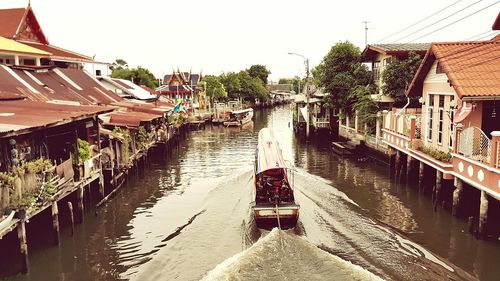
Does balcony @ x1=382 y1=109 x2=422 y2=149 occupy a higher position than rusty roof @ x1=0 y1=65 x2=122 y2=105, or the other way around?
rusty roof @ x1=0 y1=65 x2=122 y2=105

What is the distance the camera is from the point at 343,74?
39.3 m

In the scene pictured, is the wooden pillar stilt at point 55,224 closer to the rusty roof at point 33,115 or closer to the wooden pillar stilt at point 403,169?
the rusty roof at point 33,115

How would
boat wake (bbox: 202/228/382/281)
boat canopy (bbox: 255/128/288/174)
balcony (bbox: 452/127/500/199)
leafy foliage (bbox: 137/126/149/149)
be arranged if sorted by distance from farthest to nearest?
leafy foliage (bbox: 137/126/149/149) → boat canopy (bbox: 255/128/288/174) → balcony (bbox: 452/127/500/199) → boat wake (bbox: 202/228/382/281)

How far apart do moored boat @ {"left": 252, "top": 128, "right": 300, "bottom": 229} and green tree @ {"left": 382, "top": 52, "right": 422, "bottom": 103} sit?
1515cm

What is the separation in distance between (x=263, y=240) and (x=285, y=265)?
2.11 m

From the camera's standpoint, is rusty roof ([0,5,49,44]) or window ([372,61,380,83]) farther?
→ window ([372,61,380,83])

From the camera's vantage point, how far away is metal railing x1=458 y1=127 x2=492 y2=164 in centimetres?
1559

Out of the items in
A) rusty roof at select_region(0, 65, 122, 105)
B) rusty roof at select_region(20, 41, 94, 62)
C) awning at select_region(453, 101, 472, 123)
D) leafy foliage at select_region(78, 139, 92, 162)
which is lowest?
leafy foliage at select_region(78, 139, 92, 162)

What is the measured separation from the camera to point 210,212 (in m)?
20.0

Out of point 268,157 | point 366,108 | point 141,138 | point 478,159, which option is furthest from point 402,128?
point 141,138

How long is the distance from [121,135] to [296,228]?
40.8 ft

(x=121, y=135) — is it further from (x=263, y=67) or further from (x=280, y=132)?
(x=263, y=67)

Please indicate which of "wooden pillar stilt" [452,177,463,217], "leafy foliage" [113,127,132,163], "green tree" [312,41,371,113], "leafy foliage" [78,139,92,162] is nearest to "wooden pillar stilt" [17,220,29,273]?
"leafy foliage" [78,139,92,162]

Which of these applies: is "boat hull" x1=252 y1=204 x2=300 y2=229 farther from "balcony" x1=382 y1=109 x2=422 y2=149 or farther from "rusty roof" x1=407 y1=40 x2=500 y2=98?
"balcony" x1=382 y1=109 x2=422 y2=149
